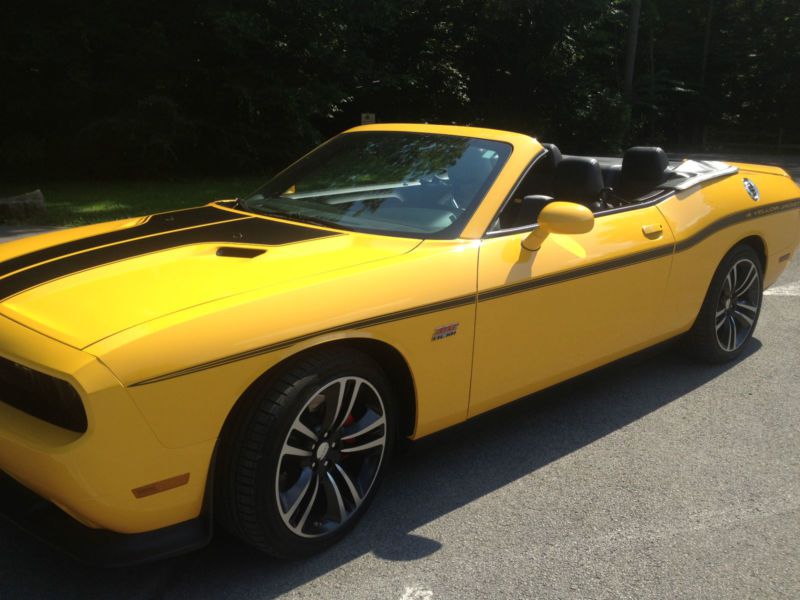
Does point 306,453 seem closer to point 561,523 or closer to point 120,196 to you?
point 561,523

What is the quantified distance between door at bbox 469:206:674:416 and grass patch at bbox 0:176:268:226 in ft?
26.9

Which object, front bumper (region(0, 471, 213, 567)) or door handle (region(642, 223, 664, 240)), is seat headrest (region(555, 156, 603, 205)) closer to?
door handle (region(642, 223, 664, 240))

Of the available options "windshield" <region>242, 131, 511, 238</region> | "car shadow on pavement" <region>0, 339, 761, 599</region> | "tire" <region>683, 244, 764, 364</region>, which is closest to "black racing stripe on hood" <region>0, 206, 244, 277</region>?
"windshield" <region>242, 131, 511, 238</region>

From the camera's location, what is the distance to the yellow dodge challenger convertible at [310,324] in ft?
7.11

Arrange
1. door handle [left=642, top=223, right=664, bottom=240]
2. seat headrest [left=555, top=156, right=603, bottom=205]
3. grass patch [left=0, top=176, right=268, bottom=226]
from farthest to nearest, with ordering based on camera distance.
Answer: grass patch [left=0, top=176, right=268, bottom=226] < seat headrest [left=555, top=156, right=603, bottom=205] < door handle [left=642, top=223, right=664, bottom=240]

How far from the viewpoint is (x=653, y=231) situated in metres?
3.80

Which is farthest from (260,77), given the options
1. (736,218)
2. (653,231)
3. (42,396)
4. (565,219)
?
(42,396)

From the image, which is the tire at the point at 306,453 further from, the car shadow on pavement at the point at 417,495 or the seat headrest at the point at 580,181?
the seat headrest at the point at 580,181

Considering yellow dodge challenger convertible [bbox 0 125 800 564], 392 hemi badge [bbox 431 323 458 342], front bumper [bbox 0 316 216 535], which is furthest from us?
392 hemi badge [bbox 431 323 458 342]

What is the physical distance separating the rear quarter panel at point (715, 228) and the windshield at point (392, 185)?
1196 millimetres

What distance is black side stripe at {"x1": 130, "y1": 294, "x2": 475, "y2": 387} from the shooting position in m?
2.18

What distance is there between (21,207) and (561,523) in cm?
951

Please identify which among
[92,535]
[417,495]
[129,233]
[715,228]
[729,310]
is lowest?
[417,495]

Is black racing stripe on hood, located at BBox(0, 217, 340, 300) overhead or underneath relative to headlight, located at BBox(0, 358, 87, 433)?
overhead
